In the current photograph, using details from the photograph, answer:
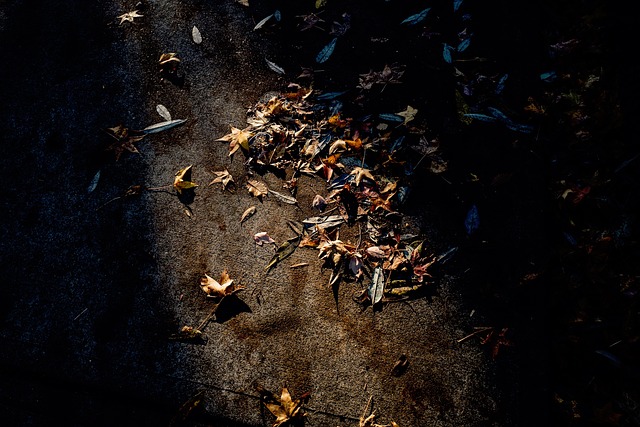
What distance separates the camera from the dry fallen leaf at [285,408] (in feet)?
5.58

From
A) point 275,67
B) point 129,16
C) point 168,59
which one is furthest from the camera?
point 129,16

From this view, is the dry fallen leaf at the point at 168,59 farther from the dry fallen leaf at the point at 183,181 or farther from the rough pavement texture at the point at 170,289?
the dry fallen leaf at the point at 183,181

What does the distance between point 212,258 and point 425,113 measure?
1.51 meters

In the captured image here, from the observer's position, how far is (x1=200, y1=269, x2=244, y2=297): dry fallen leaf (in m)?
1.96

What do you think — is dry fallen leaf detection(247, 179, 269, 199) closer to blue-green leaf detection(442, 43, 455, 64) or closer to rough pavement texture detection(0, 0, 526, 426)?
rough pavement texture detection(0, 0, 526, 426)

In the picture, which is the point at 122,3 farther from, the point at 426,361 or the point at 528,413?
the point at 528,413

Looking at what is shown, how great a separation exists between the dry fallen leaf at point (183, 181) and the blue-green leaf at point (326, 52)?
114 cm

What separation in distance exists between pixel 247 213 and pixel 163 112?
38.4 inches

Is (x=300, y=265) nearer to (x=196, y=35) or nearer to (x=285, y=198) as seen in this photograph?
(x=285, y=198)

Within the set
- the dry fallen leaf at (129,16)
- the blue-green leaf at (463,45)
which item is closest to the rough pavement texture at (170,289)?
the dry fallen leaf at (129,16)

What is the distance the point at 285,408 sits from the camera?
5.65 ft

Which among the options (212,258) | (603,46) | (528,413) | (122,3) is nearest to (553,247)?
(528,413)

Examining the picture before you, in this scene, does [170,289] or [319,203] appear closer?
[170,289]

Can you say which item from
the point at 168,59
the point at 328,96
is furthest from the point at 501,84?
the point at 168,59
